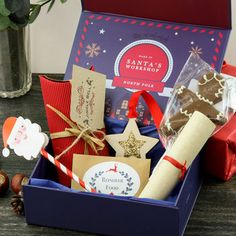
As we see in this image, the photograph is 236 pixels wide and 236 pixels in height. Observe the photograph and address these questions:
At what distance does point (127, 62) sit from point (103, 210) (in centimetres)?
31

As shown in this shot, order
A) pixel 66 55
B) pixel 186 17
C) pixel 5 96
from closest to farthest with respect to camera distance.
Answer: pixel 186 17, pixel 5 96, pixel 66 55

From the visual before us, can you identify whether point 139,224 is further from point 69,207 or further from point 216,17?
point 216,17

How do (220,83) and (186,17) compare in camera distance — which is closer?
(220,83)

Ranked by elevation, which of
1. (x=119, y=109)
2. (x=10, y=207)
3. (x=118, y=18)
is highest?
(x=118, y=18)

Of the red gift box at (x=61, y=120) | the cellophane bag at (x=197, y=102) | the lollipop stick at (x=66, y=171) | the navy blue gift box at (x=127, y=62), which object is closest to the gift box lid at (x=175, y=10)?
the navy blue gift box at (x=127, y=62)

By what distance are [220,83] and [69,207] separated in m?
0.30

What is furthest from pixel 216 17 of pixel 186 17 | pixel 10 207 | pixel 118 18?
pixel 10 207

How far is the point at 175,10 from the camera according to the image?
3.44ft

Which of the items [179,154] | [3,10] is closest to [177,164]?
[179,154]

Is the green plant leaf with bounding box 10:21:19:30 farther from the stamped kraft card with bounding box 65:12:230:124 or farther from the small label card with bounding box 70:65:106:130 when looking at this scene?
the small label card with bounding box 70:65:106:130

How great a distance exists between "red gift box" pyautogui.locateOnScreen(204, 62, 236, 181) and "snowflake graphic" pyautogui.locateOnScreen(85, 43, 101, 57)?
26cm

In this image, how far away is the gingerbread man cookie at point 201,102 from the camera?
92 centimetres

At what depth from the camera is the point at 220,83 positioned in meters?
0.94

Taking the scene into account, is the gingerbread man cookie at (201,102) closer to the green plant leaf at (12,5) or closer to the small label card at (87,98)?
the small label card at (87,98)
